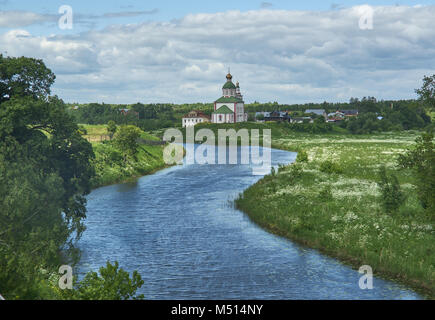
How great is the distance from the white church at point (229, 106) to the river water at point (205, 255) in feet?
428

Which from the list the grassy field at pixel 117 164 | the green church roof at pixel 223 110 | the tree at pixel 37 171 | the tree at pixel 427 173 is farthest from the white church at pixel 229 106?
the tree at pixel 427 173

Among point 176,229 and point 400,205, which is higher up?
point 400,205

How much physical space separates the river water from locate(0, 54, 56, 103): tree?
458 inches

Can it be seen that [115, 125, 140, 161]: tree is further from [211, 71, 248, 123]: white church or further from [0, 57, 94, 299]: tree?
[211, 71, 248, 123]: white church

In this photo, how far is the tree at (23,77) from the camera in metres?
31.0

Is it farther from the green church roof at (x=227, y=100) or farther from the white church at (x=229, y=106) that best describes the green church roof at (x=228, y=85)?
the green church roof at (x=227, y=100)

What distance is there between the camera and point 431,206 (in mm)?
26703

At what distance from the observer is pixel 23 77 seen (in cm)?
3181

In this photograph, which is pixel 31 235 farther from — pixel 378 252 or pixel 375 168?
pixel 375 168
